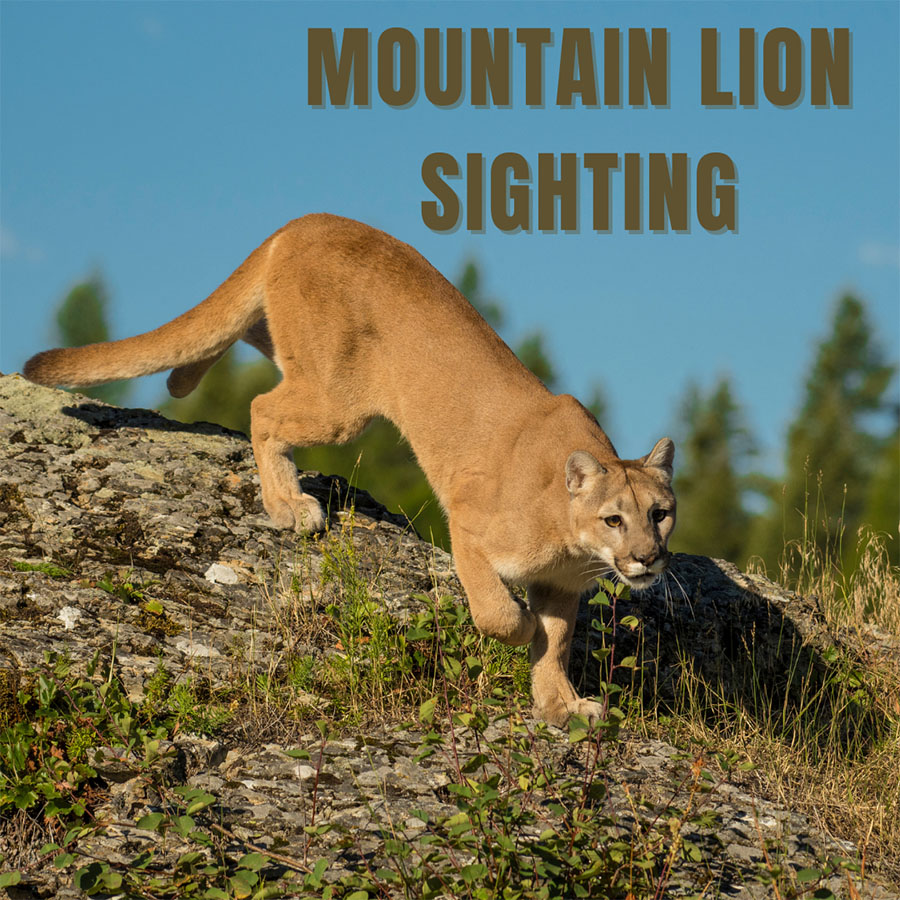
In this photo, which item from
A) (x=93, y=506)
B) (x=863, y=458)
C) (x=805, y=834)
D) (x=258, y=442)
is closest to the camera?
(x=805, y=834)

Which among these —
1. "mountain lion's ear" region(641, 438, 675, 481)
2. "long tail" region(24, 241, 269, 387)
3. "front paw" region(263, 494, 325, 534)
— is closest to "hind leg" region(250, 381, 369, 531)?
"front paw" region(263, 494, 325, 534)

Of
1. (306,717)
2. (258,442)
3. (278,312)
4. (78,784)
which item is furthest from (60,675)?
(278,312)

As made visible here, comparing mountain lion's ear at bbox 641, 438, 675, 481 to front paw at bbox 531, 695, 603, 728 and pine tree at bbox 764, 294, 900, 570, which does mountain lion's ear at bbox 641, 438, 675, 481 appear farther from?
pine tree at bbox 764, 294, 900, 570

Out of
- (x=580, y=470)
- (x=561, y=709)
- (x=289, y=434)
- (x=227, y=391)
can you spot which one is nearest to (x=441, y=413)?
(x=289, y=434)

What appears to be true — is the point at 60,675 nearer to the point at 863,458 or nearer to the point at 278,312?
the point at 278,312

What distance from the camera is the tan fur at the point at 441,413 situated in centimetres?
562

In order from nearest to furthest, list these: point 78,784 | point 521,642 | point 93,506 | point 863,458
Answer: point 78,784 → point 521,642 → point 93,506 → point 863,458

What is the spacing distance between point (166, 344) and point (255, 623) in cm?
244

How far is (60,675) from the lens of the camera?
16.0 feet

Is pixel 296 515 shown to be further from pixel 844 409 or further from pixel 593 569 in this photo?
pixel 844 409

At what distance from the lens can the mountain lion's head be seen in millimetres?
5273

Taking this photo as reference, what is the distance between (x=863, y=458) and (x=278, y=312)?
105 feet

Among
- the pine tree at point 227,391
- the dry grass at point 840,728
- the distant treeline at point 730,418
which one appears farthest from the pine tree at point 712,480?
the dry grass at point 840,728

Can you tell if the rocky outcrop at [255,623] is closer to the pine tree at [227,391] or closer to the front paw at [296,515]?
the front paw at [296,515]
